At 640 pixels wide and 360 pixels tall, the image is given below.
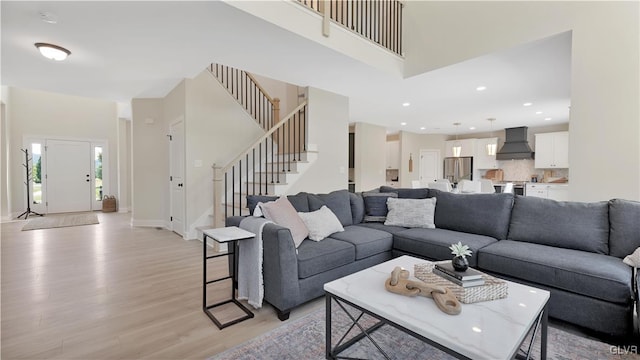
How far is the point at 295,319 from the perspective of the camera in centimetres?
226

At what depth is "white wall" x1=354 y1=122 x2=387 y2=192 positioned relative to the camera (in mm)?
8156

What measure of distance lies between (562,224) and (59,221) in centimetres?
863

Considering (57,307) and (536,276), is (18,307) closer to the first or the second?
(57,307)

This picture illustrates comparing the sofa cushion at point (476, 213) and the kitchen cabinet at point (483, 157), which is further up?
the kitchen cabinet at point (483, 157)

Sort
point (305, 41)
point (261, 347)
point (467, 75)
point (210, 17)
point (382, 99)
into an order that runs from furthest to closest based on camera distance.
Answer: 1. point (382, 99)
2. point (467, 75)
3. point (305, 41)
4. point (210, 17)
5. point (261, 347)

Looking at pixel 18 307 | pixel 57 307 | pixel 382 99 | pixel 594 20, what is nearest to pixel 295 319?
pixel 57 307

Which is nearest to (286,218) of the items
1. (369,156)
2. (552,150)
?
(369,156)

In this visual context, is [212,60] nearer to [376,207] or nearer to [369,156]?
[376,207]

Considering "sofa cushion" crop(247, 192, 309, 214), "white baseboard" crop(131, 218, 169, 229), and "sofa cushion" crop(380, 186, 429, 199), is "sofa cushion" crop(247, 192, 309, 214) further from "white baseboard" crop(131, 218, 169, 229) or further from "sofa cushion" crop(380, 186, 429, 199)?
"white baseboard" crop(131, 218, 169, 229)

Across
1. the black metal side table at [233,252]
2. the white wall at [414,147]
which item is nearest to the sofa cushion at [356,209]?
the black metal side table at [233,252]

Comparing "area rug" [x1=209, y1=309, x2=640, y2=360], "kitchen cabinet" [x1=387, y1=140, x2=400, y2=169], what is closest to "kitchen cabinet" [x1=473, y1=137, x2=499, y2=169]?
"kitchen cabinet" [x1=387, y1=140, x2=400, y2=169]

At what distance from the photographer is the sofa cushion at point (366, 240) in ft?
9.22

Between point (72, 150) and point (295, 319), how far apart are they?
873 centimetres

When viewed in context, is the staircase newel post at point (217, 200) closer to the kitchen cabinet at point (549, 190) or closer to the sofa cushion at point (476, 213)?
the sofa cushion at point (476, 213)
